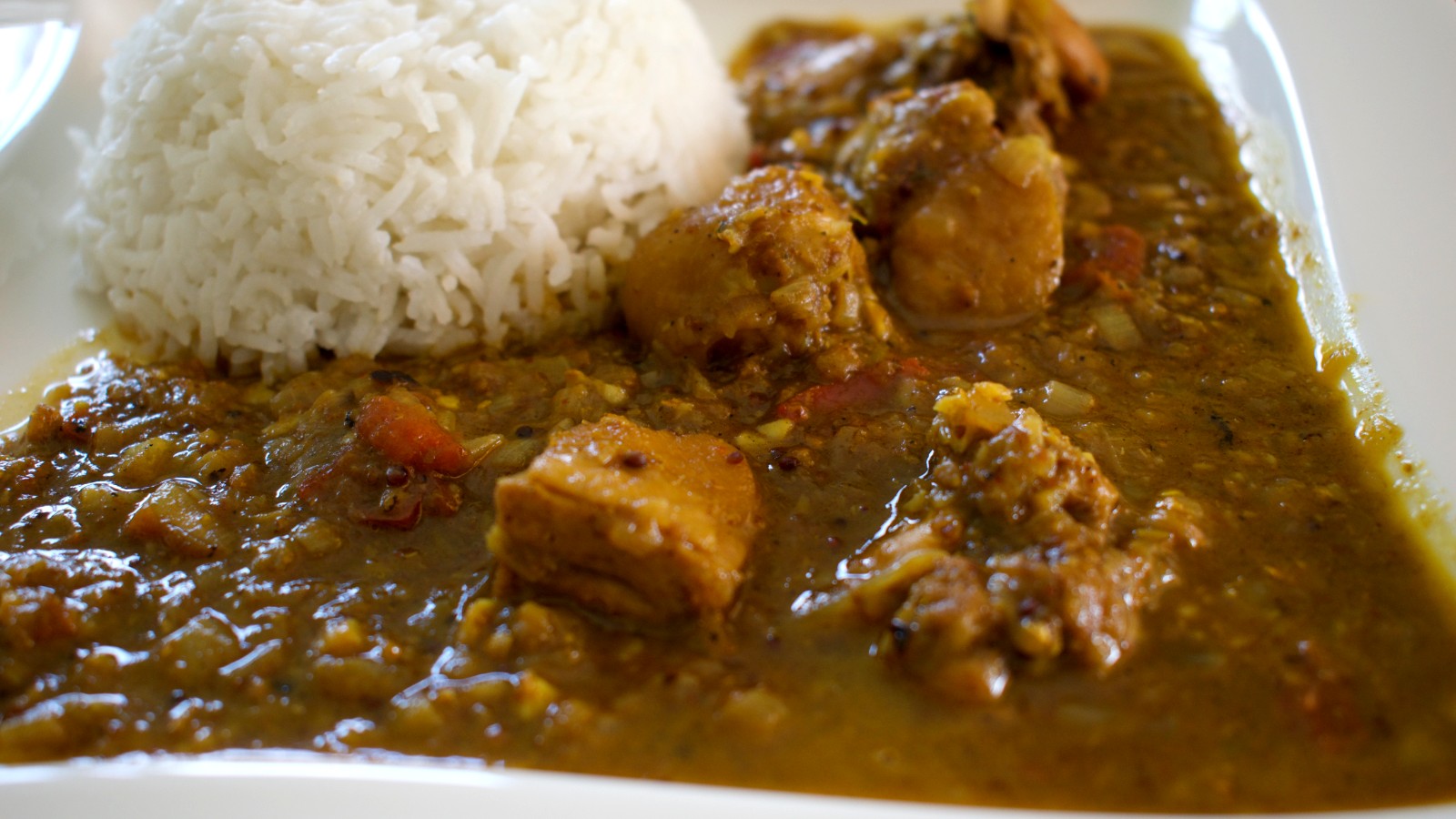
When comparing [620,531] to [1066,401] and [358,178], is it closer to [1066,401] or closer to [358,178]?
[1066,401]

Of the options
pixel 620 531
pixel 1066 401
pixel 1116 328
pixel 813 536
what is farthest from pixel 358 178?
pixel 1116 328

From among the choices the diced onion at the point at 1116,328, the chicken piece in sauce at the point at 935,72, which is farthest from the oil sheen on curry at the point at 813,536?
the chicken piece in sauce at the point at 935,72

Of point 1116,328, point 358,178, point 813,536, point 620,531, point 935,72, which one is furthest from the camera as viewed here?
point 935,72

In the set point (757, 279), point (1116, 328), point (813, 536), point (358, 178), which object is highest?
point (358, 178)

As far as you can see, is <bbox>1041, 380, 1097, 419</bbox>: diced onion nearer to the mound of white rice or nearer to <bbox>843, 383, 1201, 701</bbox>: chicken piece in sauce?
<bbox>843, 383, 1201, 701</bbox>: chicken piece in sauce

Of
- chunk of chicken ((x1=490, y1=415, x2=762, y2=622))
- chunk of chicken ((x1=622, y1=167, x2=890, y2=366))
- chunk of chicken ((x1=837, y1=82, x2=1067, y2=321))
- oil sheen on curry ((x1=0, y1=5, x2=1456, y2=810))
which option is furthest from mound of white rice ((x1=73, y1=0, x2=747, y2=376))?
chunk of chicken ((x1=490, y1=415, x2=762, y2=622))

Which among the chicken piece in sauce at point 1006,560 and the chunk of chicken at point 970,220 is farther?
the chunk of chicken at point 970,220

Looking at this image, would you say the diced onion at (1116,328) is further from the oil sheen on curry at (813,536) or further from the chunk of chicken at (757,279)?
the chunk of chicken at (757,279)
